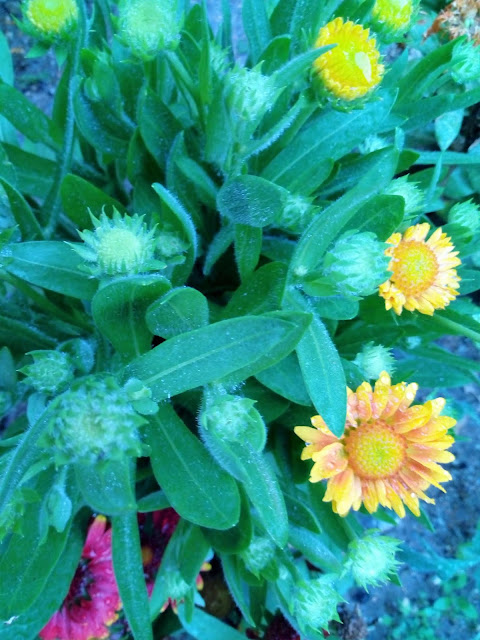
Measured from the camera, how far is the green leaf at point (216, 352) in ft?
3.04

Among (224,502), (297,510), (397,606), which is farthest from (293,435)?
(397,606)

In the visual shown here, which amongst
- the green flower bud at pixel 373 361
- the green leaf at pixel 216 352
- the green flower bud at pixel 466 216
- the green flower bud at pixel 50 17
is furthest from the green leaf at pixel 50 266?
the green flower bud at pixel 466 216

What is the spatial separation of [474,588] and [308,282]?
4.72 feet

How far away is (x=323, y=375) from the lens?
1041 mm

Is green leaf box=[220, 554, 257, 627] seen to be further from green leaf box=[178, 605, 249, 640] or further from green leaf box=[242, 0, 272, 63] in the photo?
green leaf box=[242, 0, 272, 63]

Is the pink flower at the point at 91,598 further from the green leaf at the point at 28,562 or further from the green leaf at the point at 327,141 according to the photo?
the green leaf at the point at 327,141

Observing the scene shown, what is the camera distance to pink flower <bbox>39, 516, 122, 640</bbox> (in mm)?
1435

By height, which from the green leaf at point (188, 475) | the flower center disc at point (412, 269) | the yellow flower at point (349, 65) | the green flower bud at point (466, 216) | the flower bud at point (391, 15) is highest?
the flower bud at point (391, 15)

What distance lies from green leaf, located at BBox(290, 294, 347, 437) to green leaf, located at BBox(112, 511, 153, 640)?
1.38ft

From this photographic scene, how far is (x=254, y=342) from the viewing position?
3.08 ft

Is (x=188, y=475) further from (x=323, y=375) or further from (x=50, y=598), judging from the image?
(x=50, y=598)

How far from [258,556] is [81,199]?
2.53ft

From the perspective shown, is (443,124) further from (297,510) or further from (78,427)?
(78,427)

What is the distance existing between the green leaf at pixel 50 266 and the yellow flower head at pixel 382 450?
0.48 m
